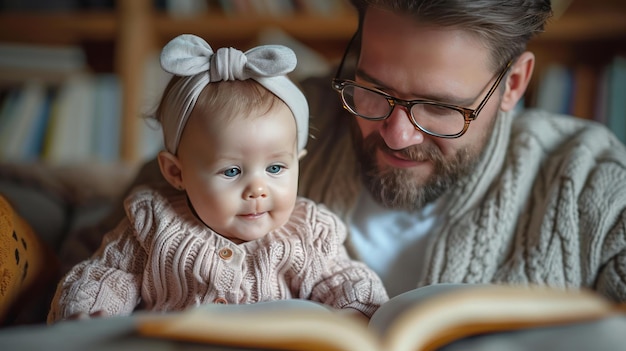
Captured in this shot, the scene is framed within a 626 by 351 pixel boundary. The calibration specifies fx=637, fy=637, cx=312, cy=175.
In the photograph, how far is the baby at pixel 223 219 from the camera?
925 mm

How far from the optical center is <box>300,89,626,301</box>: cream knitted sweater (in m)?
1.12

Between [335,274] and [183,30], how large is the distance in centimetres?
161

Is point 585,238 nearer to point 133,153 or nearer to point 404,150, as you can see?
point 404,150

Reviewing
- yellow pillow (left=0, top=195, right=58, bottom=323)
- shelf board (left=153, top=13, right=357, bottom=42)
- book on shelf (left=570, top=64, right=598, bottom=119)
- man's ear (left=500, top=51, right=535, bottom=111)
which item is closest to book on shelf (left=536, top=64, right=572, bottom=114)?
book on shelf (left=570, top=64, right=598, bottom=119)

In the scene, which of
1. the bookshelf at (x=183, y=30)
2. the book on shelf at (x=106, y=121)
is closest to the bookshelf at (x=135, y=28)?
the bookshelf at (x=183, y=30)

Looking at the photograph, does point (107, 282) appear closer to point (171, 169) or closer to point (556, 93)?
point (171, 169)

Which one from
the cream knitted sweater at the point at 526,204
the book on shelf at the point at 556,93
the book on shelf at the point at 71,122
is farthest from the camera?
the book on shelf at the point at 71,122

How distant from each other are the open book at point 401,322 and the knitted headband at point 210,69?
1.07ft

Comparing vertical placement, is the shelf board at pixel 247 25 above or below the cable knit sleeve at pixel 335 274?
above

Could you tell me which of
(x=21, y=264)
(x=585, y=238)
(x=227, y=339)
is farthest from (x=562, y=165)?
(x=21, y=264)

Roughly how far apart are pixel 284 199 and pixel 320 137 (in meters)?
0.35

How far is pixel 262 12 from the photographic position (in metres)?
Answer: 2.33

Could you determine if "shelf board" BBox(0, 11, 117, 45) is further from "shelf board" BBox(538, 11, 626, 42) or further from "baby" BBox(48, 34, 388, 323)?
"shelf board" BBox(538, 11, 626, 42)

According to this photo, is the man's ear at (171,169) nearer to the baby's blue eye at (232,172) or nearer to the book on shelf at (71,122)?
the baby's blue eye at (232,172)
